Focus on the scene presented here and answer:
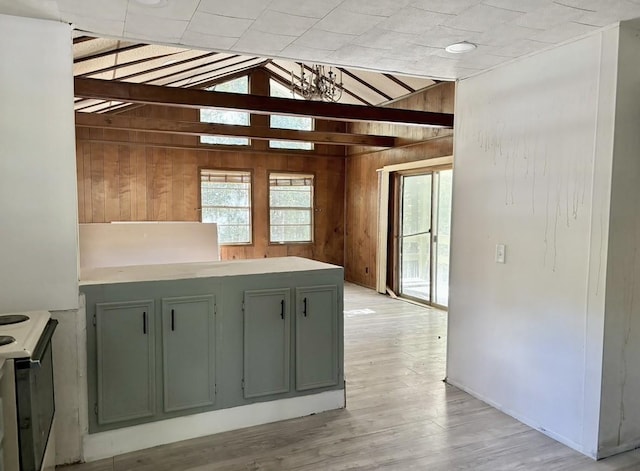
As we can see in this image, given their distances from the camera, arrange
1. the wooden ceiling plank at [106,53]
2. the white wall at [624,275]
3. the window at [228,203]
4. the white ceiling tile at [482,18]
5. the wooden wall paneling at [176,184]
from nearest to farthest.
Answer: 1. the white ceiling tile at [482,18]
2. the white wall at [624,275]
3. the wooden ceiling plank at [106,53]
4. the wooden wall paneling at [176,184]
5. the window at [228,203]

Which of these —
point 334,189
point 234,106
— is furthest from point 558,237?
point 334,189

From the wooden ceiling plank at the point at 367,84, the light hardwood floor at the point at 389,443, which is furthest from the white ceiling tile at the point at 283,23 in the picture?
the wooden ceiling plank at the point at 367,84

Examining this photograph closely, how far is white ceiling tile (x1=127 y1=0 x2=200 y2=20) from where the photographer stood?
203 centimetres

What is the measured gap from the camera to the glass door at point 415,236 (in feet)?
21.2

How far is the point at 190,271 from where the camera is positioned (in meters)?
2.77

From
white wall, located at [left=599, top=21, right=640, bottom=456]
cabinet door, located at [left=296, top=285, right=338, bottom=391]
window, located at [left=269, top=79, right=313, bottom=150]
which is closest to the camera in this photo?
white wall, located at [left=599, top=21, right=640, bottom=456]

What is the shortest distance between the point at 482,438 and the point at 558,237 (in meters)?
1.26

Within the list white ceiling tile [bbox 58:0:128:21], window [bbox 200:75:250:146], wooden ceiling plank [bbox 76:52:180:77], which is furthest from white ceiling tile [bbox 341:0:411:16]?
window [bbox 200:75:250:146]

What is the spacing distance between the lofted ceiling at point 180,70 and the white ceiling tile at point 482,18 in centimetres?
189

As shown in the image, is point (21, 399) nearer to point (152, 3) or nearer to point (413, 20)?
point (152, 3)

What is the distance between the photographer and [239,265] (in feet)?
9.84

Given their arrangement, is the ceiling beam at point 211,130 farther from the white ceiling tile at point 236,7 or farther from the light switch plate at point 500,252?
the light switch plate at point 500,252

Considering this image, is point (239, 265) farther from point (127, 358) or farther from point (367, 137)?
point (367, 137)

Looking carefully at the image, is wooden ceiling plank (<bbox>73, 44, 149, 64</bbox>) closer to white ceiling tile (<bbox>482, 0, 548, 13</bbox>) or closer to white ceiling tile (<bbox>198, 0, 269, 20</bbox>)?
white ceiling tile (<bbox>198, 0, 269, 20</bbox>)
